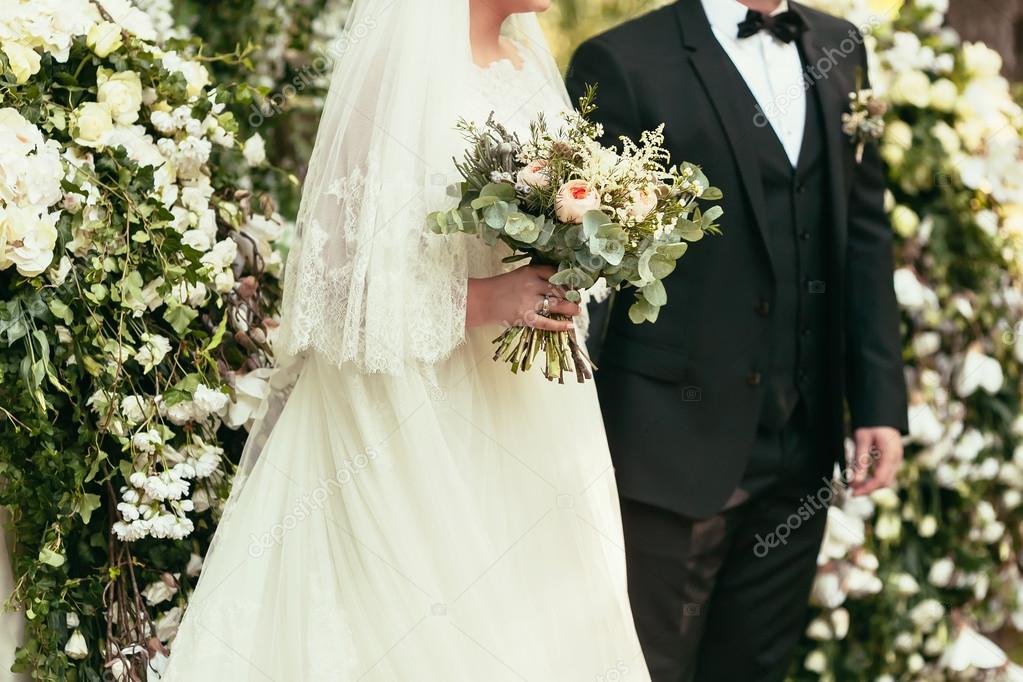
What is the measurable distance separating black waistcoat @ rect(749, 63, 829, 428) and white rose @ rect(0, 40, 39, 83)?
1.55m

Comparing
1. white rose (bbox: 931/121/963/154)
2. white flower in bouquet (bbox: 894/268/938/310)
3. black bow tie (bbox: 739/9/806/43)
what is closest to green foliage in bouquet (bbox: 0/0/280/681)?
black bow tie (bbox: 739/9/806/43)

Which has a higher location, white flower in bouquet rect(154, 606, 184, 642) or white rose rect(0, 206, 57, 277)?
white rose rect(0, 206, 57, 277)

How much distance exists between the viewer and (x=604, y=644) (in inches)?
95.9

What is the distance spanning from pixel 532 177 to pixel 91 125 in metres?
0.93

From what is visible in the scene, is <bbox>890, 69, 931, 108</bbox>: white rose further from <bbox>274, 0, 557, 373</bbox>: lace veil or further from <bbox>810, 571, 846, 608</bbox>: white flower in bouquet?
<bbox>274, 0, 557, 373</bbox>: lace veil

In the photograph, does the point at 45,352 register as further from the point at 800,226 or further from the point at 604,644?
the point at 800,226

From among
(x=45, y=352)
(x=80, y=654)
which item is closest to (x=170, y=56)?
(x=45, y=352)

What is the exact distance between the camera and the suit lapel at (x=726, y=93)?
9.07ft

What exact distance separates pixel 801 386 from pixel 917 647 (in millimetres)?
1369

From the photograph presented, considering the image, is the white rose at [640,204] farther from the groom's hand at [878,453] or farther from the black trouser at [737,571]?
the groom's hand at [878,453]

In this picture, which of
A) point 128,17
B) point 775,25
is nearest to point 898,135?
point 775,25

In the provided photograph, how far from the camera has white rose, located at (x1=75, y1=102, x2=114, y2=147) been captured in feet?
7.98

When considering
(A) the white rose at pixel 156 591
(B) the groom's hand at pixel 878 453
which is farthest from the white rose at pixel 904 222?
(A) the white rose at pixel 156 591

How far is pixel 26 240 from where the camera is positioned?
86.2 inches
